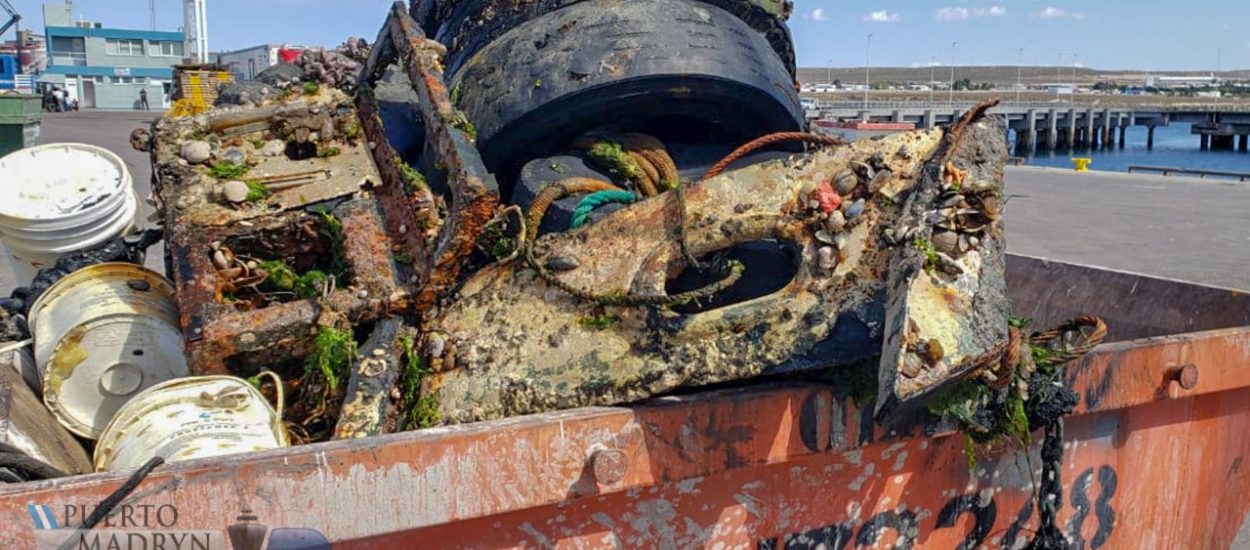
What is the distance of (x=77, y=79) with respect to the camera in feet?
171

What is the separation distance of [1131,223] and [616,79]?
27.7 ft

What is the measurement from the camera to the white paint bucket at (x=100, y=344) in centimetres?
226

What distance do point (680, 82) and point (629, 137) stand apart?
224 mm

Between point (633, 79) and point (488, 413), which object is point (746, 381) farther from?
point (633, 79)

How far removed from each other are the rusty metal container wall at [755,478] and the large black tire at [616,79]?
1245mm

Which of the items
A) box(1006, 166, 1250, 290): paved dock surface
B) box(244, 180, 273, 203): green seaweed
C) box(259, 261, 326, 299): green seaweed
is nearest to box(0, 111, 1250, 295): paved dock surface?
box(1006, 166, 1250, 290): paved dock surface

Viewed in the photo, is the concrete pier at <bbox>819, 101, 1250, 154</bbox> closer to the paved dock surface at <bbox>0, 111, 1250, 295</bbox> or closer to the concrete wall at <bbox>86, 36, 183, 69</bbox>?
the paved dock surface at <bbox>0, 111, 1250, 295</bbox>

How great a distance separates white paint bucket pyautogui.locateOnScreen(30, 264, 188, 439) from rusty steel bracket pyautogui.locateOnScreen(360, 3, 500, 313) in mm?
610

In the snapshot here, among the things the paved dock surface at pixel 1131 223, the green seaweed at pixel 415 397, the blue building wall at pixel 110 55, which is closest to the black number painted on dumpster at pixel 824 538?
the green seaweed at pixel 415 397

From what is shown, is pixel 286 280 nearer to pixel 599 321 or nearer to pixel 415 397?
pixel 415 397

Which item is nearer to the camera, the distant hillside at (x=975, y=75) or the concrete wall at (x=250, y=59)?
the concrete wall at (x=250, y=59)

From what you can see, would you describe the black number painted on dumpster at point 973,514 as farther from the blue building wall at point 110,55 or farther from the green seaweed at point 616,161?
the blue building wall at point 110,55

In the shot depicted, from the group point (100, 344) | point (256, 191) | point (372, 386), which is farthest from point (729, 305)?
point (100, 344)

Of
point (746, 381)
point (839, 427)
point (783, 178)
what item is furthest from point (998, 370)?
point (783, 178)
